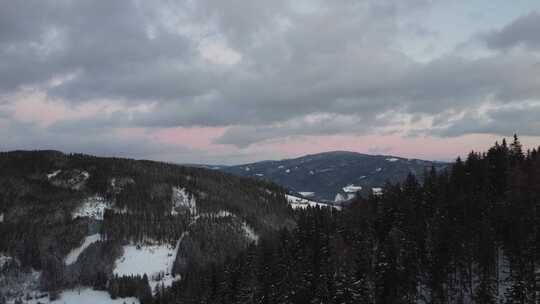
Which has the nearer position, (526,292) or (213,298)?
(526,292)

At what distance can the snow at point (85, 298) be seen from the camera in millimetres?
183000

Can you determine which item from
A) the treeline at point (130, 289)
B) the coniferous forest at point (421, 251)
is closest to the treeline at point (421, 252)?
the coniferous forest at point (421, 251)

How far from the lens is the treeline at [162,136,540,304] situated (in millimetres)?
79250

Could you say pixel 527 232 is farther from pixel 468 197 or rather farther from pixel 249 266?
pixel 249 266

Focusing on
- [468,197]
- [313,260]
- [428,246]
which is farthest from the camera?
[468,197]

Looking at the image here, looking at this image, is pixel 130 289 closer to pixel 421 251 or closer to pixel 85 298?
pixel 85 298

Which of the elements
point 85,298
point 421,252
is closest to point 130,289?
point 85,298

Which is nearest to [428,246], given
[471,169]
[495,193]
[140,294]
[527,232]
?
[527,232]

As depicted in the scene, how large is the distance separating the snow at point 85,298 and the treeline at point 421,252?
233 ft

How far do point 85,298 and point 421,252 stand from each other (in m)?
150

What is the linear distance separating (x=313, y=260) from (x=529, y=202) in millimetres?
48472

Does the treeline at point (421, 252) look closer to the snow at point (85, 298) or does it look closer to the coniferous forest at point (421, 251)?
the coniferous forest at point (421, 251)

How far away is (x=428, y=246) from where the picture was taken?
92062mm

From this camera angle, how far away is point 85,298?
620ft
